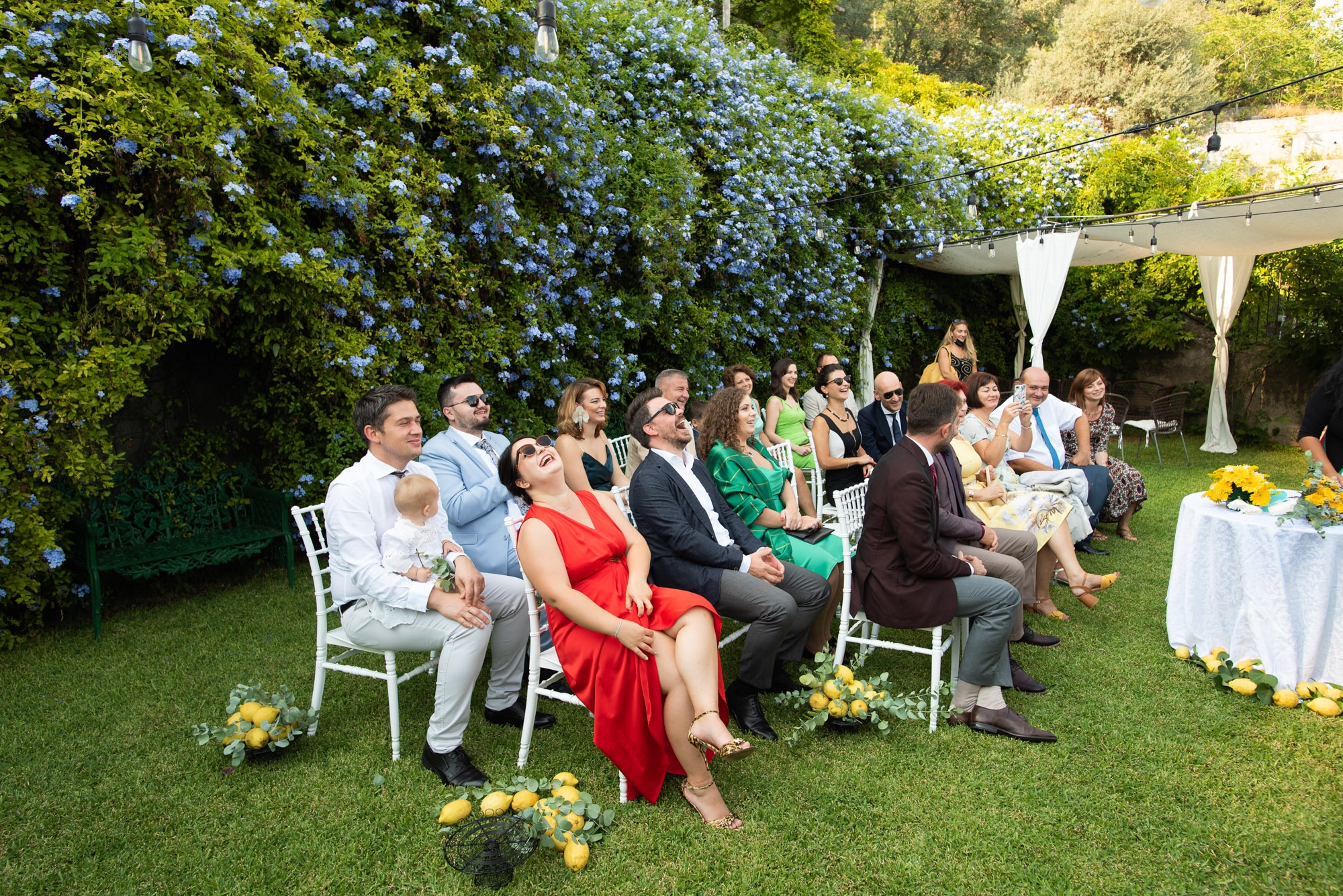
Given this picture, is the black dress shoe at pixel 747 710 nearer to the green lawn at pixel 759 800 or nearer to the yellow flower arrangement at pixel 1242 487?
the green lawn at pixel 759 800

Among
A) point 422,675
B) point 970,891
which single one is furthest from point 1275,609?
point 422,675

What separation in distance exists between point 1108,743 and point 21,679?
5.08m

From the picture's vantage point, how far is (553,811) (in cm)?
254

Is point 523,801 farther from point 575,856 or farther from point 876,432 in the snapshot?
point 876,432

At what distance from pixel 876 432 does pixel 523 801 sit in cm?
376

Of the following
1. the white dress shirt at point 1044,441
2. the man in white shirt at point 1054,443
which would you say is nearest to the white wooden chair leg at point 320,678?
the man in white shirt at point 1054,443

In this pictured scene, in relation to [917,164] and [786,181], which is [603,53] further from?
[917,164]

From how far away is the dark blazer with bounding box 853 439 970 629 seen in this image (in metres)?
3.25

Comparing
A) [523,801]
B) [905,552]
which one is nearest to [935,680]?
[905,552]

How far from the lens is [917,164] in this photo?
11016mm

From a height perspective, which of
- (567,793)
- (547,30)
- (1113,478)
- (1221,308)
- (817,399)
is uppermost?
(547,30)

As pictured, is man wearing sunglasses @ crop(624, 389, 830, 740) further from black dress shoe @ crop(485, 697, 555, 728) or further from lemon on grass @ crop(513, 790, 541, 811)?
lemon on grass @ crop(513, 790, 541, 811)

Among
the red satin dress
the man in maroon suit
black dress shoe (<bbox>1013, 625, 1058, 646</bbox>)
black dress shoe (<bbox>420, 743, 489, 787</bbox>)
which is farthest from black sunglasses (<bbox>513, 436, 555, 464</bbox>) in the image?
black dress shoe (<bbox>1013, 625, 1058, 646</bbox>)

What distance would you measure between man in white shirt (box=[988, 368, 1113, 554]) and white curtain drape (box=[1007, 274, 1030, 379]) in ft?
23.2
